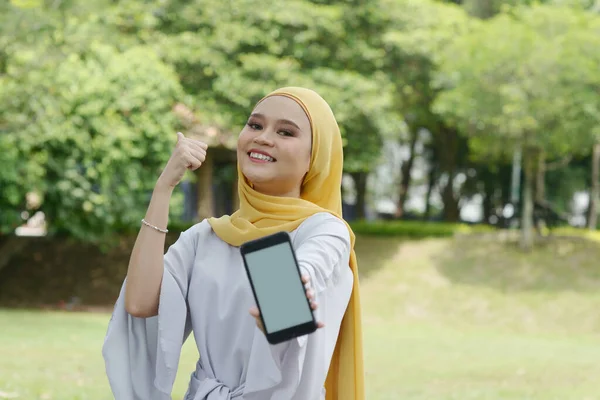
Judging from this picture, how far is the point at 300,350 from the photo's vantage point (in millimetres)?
2480

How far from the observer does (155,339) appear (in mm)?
2896

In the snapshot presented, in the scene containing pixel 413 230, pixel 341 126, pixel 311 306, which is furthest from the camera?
pixel 413 230

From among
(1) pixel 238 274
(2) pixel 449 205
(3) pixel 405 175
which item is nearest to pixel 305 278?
(1) pixel 238 274

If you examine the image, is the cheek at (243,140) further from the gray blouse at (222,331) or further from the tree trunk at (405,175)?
the tree trunk at (405,175)

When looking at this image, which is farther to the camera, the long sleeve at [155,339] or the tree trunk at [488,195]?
the tree trunk at [488,195]

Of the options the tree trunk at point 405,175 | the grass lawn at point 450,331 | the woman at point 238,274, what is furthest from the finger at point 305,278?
the tree trunk at point 405,175

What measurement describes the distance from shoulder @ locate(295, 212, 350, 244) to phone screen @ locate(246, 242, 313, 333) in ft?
1.26

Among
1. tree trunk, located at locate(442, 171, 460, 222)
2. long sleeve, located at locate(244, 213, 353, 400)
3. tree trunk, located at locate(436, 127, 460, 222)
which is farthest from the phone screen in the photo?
tree trunk, located at locate(442, 171, 460, 222)

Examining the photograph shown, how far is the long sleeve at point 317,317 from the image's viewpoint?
2480 millimetres

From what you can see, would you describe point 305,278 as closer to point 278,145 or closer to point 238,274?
point 238,274

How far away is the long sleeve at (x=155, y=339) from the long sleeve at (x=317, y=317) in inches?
12.4

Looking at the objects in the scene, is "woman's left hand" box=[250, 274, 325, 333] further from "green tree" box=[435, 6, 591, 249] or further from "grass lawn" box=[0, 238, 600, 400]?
"green tree" box=[435, 6, 591, 249]

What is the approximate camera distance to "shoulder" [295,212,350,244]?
2.66 meters

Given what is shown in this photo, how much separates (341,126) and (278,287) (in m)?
19.1
